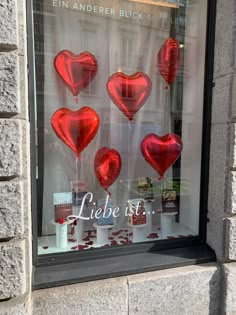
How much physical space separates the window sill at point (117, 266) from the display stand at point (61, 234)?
266 millimetres

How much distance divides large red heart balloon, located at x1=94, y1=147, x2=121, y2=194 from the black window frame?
2.17 feet

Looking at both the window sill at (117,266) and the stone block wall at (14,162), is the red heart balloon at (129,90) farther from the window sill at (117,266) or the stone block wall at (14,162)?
Answer: the window sill at (117,266)

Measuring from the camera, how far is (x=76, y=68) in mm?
2818

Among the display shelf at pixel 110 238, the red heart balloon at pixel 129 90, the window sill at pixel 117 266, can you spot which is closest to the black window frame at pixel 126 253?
the window sill at pixel 117 266

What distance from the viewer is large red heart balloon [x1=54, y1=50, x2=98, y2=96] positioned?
278 centimetres

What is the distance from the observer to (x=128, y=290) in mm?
2443

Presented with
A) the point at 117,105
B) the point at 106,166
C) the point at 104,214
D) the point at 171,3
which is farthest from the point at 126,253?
the point at 171,3

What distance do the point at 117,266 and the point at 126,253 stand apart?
0.73 ft

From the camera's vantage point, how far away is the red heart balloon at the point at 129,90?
9.80ft

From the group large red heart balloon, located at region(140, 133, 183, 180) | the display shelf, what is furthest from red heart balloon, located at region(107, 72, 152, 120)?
the display shelf

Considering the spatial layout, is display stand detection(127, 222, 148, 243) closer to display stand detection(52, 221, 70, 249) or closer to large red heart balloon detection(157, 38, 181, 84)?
display stand detection(52, 221, 70, 249)

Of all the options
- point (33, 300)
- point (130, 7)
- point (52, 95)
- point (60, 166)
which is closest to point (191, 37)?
point (130, 7)

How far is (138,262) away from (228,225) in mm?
847

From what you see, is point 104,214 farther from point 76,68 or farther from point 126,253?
point 76,68
